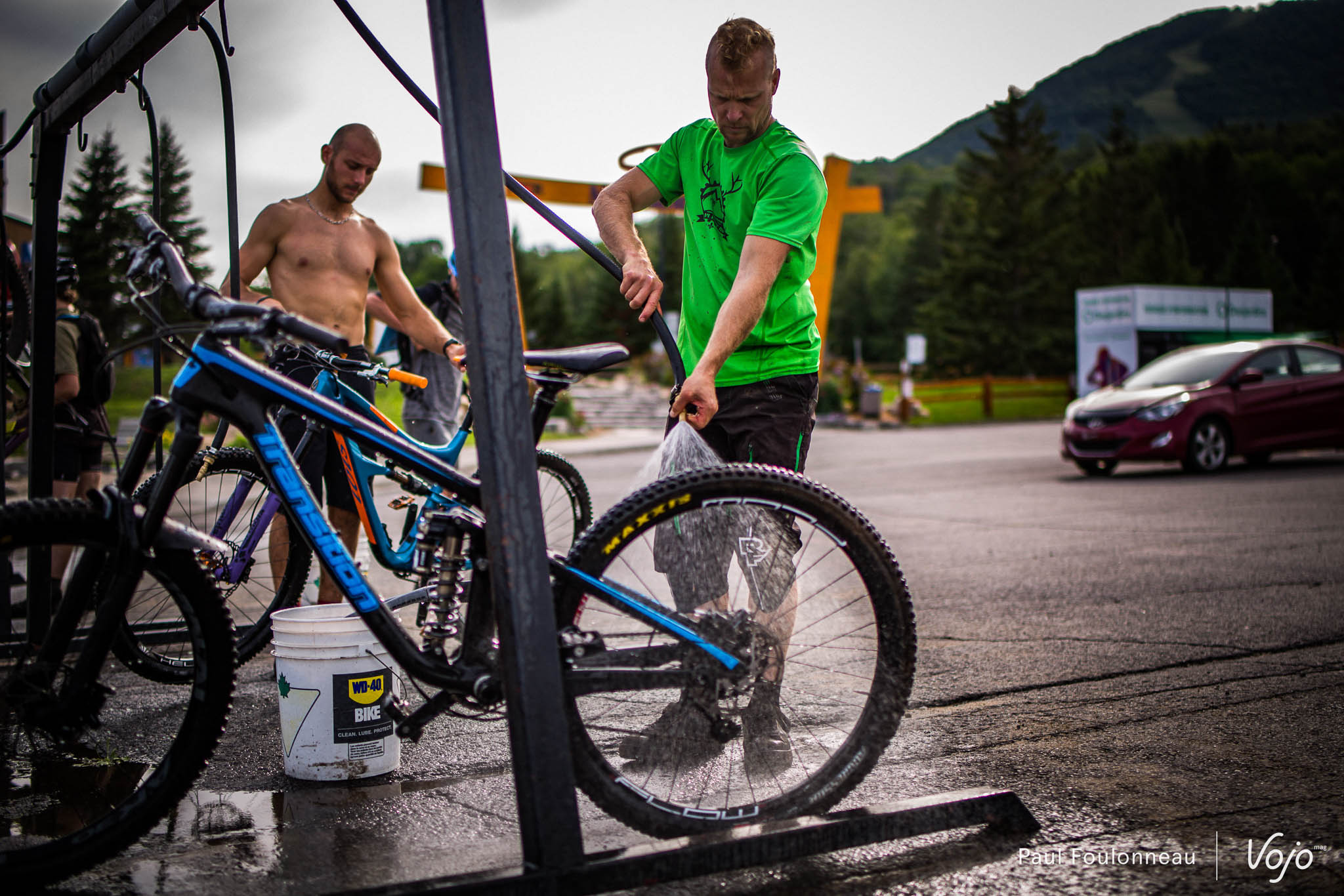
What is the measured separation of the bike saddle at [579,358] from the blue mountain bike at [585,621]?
1.15 feet

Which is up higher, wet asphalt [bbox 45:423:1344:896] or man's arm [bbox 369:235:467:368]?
man's arm [bbox 369:235:467:368]

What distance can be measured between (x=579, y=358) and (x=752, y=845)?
121 cm

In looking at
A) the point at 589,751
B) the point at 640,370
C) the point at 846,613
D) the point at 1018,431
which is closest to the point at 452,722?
the point at 589,751

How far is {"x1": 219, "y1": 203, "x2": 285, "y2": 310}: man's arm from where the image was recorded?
180 inches

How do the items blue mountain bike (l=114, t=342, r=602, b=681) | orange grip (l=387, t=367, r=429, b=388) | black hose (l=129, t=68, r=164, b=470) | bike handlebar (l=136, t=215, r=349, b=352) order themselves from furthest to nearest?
black hose (l=129, t=68, r=164, b=470) < orange grip (l=387, t=367, r=429, b=388) < blue mountain bike (l=114, t=342, r=602, b=681) < bike handlebar (l=136, t=215, r=349, b=352)

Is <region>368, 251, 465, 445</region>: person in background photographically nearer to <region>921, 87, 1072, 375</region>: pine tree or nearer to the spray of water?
the spray of water

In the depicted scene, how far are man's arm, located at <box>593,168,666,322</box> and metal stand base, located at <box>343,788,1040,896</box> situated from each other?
144 centimetres

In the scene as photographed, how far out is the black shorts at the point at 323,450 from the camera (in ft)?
12.9

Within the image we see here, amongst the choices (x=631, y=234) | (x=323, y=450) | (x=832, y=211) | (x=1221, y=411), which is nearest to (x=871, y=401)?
(x=1221, y=411)

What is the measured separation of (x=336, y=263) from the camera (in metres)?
4.75

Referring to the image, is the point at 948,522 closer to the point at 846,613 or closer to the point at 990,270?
the point at 846,613

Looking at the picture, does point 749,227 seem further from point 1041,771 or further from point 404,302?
point 404,302

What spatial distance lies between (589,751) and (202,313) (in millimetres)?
1335

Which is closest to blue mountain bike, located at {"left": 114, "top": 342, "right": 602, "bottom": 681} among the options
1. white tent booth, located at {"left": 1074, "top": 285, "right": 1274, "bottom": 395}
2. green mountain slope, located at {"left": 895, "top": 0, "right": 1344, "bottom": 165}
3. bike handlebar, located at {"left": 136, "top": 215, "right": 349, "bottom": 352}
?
bike handlebar, located at {"left": 136, "top": 215, "right": 349, "bottom": 352}
